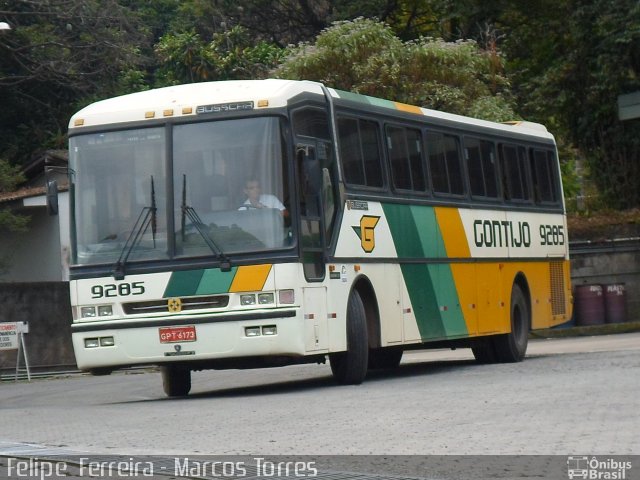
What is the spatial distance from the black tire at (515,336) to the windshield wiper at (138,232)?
748cm

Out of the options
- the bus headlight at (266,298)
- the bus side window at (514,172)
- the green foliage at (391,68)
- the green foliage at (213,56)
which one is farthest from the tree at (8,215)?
the bus headlight at (266,298)

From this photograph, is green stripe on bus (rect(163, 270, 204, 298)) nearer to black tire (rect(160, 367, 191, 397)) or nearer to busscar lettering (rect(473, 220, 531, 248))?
black tire (rect(160, 367, 191, 397))

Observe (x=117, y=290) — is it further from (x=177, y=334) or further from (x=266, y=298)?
(x=266, y=298)

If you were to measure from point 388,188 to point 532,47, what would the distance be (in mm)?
29145

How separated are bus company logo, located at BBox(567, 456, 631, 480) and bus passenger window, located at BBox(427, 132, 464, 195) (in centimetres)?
1077

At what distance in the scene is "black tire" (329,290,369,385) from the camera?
655 inches

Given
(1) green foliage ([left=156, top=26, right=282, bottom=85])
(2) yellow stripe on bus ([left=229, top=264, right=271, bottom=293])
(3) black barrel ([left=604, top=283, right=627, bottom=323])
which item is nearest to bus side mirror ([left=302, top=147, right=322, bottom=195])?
(2) yellow stripe on bus ([left=229, top=264, right=271, bottom=293])

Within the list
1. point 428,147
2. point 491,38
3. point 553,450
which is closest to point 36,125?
point 491,38

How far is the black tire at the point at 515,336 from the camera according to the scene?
21.7 m

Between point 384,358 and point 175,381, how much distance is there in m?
4.77

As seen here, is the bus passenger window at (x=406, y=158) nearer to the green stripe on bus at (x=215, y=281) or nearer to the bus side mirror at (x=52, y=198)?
the green stripe on bus at (x=215, y=281)

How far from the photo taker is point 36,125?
4544 cm

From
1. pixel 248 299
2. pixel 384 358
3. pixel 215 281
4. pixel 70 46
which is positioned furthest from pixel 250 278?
pixel 70 46

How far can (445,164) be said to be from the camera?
20.1m
